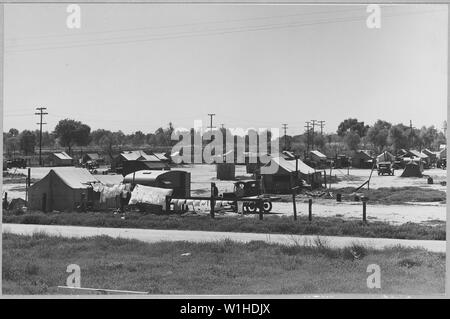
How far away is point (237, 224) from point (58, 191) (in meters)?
4.81

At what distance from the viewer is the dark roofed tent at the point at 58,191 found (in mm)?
12148

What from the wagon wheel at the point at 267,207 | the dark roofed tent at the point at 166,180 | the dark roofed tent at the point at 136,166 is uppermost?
the dark roofed tent at the point at 136,166

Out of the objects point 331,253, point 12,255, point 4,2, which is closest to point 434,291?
point 331,253

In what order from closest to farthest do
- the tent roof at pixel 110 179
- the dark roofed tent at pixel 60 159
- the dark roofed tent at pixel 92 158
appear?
1. the tent roof at pixel 110 179
2. the dark roofed tent at pixel 60 159
3. the dark roofed tent at pixel 92 158

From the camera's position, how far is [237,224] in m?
11.3

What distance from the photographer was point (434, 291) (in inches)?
252

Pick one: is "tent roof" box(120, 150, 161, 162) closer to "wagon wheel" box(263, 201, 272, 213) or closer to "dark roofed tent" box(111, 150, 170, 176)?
"dark roofed tent" box(111, 150, 170, 176)

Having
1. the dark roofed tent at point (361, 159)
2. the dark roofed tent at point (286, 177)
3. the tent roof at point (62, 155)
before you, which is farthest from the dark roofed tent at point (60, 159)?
the dark roofed tent at point (361, 159)

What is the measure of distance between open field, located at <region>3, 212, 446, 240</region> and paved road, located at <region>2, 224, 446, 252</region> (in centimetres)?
34

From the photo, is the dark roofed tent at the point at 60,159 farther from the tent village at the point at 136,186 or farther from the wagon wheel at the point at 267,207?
the wagon wheel at the point at 267,207

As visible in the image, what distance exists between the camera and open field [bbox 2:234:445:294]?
21.2 feet

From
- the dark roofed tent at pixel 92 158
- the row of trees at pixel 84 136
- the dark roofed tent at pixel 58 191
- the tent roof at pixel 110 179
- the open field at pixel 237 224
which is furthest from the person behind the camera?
the dark roofed tent at pixel 92 158

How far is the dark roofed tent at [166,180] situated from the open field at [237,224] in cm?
121
